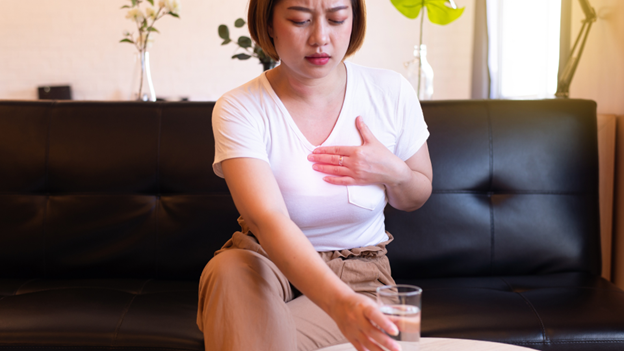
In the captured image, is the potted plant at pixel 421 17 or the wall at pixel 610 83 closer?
the wall at pixel 610 83

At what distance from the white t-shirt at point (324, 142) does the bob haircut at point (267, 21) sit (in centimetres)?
7

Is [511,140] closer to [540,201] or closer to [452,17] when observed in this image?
[540,201]

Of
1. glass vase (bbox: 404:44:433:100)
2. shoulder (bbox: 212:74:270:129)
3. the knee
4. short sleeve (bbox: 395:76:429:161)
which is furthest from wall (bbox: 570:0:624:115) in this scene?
the knee

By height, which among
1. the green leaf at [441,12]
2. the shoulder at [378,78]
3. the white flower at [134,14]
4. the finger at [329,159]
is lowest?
the finger at [329,159]

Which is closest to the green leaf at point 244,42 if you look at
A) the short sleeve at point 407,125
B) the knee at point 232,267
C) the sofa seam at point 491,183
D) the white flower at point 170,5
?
the white flower at point 170,5

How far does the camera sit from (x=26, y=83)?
177 inches

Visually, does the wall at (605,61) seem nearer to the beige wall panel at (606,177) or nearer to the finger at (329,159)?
the beige wall panel at (606,177)

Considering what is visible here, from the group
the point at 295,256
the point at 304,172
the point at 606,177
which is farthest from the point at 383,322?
the point at 606,177

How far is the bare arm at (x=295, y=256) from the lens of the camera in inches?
25.7

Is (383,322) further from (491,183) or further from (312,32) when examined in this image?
(491,183)

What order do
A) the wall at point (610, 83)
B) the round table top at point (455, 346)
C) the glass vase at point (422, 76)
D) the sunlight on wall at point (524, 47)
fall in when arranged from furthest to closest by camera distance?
the sunlight on wall at point (524, 47) → the glass vase at point (422, 76) → the wall at point (610, 83) → the round table top at point (455, 346)

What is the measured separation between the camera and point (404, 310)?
2.00 feet

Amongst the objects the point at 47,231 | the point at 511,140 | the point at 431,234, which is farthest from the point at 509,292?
the point at 47,231

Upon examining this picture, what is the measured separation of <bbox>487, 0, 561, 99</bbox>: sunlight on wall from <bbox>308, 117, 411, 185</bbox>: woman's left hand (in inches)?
85.5
